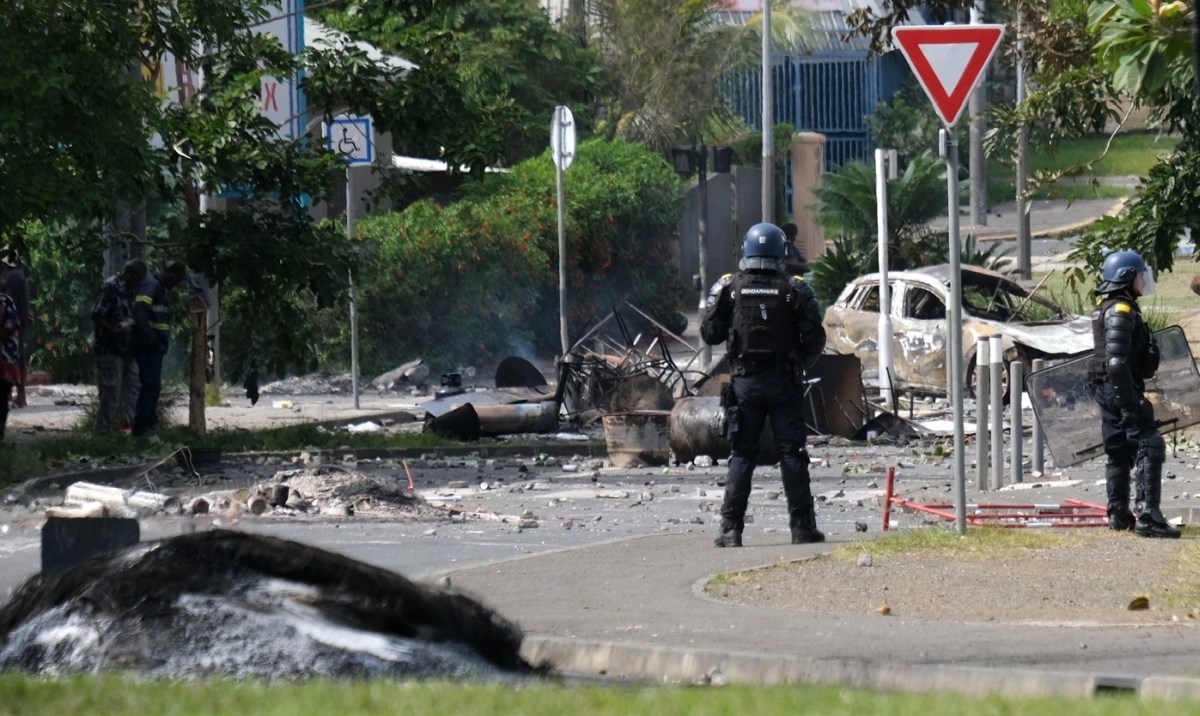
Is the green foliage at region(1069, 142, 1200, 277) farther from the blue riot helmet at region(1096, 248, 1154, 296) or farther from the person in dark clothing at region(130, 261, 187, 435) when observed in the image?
the person in dark clothing at region(130, 261, 187, 435)

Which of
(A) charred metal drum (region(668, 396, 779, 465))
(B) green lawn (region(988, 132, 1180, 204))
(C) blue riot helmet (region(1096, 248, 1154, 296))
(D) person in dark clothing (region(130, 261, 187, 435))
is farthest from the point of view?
(B) green lawn (region(988, 132, 1180, 204))

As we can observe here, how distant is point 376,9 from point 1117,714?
12413mm

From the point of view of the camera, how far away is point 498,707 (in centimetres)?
536

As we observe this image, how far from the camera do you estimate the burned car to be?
72.0ft

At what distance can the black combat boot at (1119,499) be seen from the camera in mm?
10789

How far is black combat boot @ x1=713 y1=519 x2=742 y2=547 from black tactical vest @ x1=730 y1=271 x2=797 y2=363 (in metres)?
0.92

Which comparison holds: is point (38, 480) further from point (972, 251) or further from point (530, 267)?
point (972, 251)

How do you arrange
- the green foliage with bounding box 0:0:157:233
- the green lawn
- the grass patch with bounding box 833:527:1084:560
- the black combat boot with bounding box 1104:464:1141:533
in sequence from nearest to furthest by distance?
the grass patch with bounding box 833:527:1084:560 → the black combat boot with bounding box 1104:464:1141:533 → the green foliage with bounding box 0:0:157:233 → the green lawn

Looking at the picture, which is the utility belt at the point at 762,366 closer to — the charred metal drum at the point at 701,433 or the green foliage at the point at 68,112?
the charred metal drum at the point at 701,433

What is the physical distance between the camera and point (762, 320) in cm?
1045

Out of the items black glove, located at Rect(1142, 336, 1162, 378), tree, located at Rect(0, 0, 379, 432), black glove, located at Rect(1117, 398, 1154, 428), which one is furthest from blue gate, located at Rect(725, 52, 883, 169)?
black glove, located at Rect(1117, 398, 1154, 428)

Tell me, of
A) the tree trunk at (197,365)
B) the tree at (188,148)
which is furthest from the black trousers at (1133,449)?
the tree trunk at (197,365)

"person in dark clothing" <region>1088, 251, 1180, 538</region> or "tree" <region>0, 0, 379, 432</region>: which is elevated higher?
"tree" <region>0, 0, 379, 432</region>

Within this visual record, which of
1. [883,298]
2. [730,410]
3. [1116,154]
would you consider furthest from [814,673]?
[1116,154]
